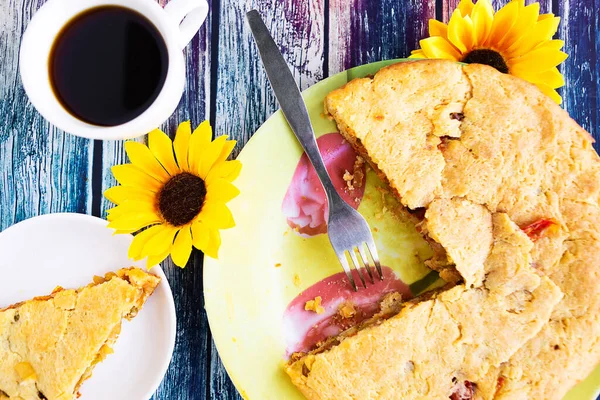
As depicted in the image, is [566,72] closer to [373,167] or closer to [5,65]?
[373,167]

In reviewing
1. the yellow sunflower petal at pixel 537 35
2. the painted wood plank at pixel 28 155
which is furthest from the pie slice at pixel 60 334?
the yellow sunflower petal at pixel 537 35

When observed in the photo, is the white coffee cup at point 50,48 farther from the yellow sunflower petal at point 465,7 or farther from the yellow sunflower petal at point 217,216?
the yellow sunflower petal at point 465,7

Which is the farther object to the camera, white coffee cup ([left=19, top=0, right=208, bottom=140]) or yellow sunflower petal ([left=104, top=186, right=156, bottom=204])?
yellow sunflower petal ([left=104, top=186, right=156, bottom=204])

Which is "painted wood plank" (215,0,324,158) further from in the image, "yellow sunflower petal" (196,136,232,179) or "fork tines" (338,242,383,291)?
"fork tines" (338,242,383,291)

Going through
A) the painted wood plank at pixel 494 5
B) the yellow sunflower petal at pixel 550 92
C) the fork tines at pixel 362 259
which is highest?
the painted wood plank at pixel 494 5

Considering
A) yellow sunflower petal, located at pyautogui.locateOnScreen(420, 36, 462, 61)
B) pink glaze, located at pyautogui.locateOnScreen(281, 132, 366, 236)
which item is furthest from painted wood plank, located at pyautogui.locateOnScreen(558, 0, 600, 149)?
pink glaze, located at pyautogui.locateOnScreen(281, 132, 366, 236)

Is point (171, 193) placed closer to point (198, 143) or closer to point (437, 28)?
point (198, 143)
